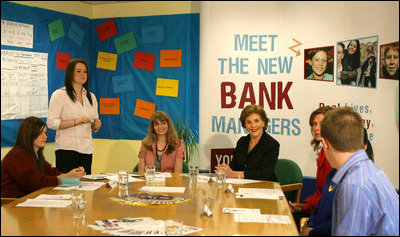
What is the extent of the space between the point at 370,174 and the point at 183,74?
355cm

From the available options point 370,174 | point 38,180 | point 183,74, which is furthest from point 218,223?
point 183,74

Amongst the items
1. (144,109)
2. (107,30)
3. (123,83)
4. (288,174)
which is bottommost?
(288,174)

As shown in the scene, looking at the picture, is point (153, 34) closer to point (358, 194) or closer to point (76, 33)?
point (76, 33)

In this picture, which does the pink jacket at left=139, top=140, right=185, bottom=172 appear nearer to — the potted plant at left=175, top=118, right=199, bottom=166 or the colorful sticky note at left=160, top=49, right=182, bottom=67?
the potted plant at left=175, top=118, right=199, bottom=166

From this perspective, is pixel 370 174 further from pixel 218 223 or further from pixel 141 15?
pixel 141 15

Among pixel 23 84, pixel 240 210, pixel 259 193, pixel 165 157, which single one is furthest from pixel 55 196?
pixel 23 84

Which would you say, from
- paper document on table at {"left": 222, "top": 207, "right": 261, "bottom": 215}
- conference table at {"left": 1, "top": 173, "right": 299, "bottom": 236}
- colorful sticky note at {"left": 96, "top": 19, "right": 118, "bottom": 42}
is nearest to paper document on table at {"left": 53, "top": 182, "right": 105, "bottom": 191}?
conference table at {"left": 1, "top": 173, "right": 299, "bottom": 236}

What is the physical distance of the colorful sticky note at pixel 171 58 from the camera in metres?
4.97

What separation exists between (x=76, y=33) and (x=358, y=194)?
4101 millimetres

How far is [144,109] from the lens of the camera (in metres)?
5.18

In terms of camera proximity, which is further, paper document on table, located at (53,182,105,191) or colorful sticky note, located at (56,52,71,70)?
colorful sticky note, located at (56,52,71,70)

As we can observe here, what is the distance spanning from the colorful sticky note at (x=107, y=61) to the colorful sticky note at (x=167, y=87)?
62 centimetres

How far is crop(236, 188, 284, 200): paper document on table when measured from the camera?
2525mm

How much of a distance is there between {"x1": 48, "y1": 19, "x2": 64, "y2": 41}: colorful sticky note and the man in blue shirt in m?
3.33
